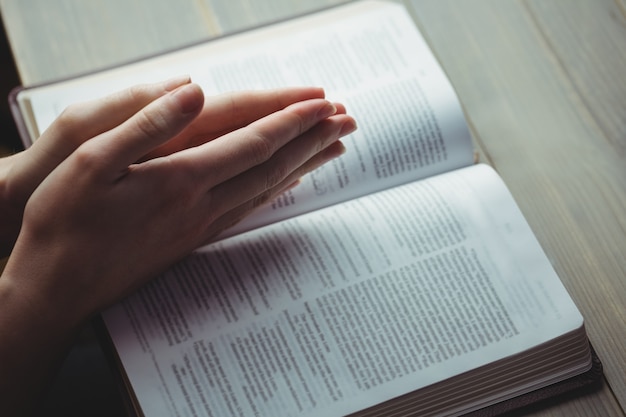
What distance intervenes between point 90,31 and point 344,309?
0.49m

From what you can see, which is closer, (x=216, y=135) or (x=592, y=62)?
(x=216, y=135)

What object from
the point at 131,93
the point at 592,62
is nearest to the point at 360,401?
the point at 131,93

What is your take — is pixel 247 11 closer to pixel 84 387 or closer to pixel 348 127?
pixel 348 127

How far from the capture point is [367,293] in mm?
673

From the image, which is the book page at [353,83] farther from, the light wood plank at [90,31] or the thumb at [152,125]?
the thumb at [152,125]

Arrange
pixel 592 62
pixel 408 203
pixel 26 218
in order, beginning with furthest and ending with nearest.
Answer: pixel 592 62 < pixel 408 203 < pixel 26 218

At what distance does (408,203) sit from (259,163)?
17cm

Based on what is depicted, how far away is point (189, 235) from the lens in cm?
65

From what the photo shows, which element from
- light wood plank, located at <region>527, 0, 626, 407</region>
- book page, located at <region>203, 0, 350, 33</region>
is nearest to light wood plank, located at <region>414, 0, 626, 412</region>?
light wood plank, located at <region>527, 0, 626, 407</region>

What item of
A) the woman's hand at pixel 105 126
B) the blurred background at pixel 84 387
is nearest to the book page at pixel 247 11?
the woman's hand at pixel 105 126

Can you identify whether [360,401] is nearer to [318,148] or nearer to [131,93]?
[318,148]

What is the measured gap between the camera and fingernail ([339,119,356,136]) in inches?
26.7

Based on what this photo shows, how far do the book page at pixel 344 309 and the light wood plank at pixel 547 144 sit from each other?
0.05 metres

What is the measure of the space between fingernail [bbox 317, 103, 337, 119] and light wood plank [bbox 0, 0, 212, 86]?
0.28 meters
